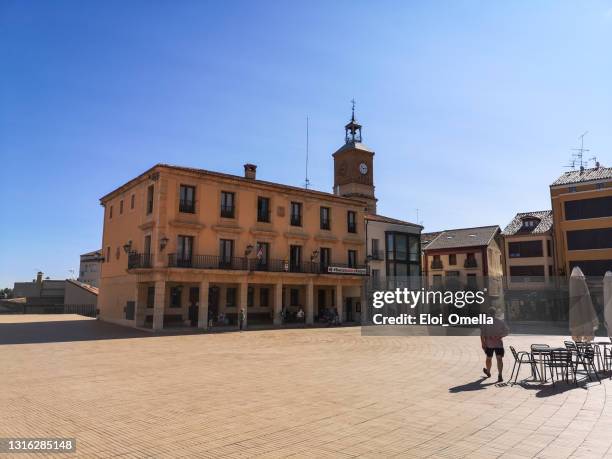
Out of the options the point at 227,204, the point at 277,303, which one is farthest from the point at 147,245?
the point at 277,303

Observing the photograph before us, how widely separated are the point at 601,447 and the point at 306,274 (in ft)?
87.4

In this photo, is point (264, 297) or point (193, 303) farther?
point (264, 297)

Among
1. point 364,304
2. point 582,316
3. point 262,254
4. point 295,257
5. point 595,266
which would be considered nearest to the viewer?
point 582,316

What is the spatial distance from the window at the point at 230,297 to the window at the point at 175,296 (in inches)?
133

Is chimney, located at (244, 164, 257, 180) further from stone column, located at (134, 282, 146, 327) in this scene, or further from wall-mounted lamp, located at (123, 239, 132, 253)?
stone column, located at (134, 282, 146, 327)

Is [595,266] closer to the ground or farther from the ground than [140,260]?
farther from the ground

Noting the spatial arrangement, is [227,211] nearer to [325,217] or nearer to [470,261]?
[325,217]

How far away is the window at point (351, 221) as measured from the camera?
36594 millimetres

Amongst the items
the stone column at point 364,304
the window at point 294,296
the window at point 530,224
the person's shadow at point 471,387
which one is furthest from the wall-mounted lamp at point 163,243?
the window at point 530,224

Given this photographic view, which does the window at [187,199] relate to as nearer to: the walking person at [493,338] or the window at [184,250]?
the window at [184,250]

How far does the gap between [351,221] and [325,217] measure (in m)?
2.90

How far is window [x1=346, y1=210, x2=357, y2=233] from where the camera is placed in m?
36.6

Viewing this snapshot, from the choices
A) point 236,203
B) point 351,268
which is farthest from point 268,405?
point 351,268

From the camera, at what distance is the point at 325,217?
35.3m
